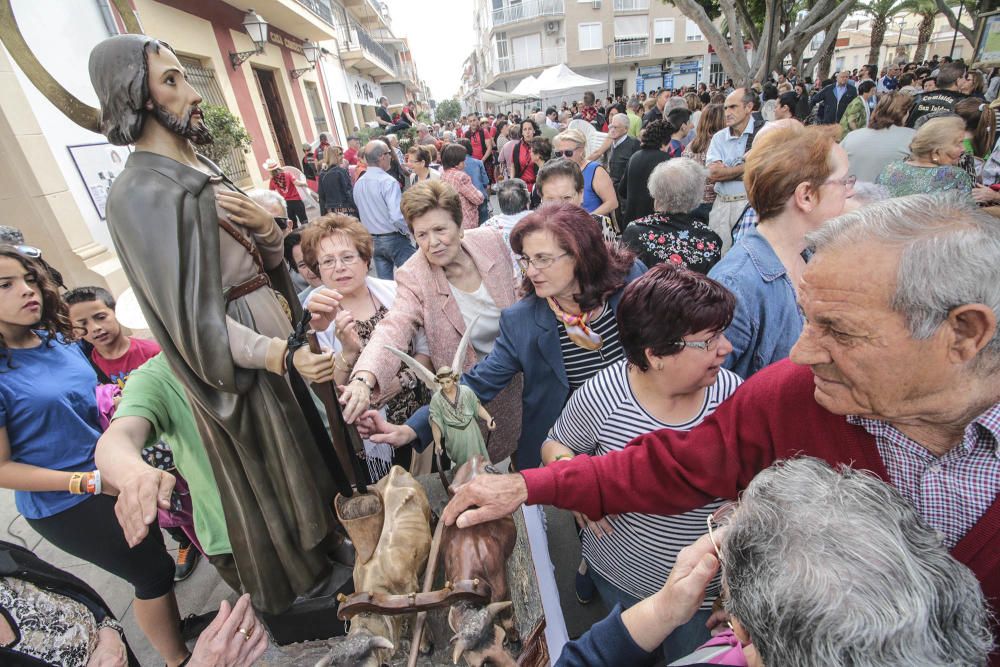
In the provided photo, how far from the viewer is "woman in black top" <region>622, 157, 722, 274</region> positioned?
3070 mm

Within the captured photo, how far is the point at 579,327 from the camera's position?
6.57ft

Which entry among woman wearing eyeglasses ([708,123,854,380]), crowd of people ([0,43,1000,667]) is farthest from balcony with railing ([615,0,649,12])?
woman wearing eyeglasses ([708,123,854,380])

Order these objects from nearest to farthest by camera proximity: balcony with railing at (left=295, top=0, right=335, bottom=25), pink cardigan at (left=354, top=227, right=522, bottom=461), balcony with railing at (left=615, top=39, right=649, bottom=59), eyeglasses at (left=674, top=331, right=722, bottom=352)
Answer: eyeglasses at (left=674, top=331, right=722, bottom=352) → pink cardigan at (left=354, top=227, right=522, bottom=461) → balcony with railing at (left=295, top=0, right=335, bottom=25) → balcony with railing at (left=615, top=39, right=649, bottom=59)

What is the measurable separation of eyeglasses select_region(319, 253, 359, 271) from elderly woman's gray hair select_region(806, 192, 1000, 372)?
2.09m

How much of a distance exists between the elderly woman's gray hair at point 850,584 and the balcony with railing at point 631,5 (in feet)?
149

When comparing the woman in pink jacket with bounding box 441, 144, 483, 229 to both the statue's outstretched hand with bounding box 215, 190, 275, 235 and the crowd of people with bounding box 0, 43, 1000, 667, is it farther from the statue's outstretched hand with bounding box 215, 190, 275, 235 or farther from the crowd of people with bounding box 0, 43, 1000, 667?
the statue's outstretched hand with bounding box 215, 190, 275, 235

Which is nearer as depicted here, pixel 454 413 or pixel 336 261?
pixel 454 413

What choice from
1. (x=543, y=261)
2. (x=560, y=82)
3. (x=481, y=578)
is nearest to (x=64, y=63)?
(x=543, y=261)

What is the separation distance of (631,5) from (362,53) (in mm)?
26202

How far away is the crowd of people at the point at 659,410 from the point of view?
0.73 metres

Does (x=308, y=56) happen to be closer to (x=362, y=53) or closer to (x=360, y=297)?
(x=362, y=53)

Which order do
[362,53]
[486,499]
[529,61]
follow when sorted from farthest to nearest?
[529,61] → [362,53] → [486,499]

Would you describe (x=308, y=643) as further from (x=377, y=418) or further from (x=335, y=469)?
(x=377, y=418)

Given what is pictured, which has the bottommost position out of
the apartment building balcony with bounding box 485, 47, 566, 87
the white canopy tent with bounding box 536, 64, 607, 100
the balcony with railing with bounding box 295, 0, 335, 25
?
the white canopy tent with bounding box 536, 64, 607, 100
